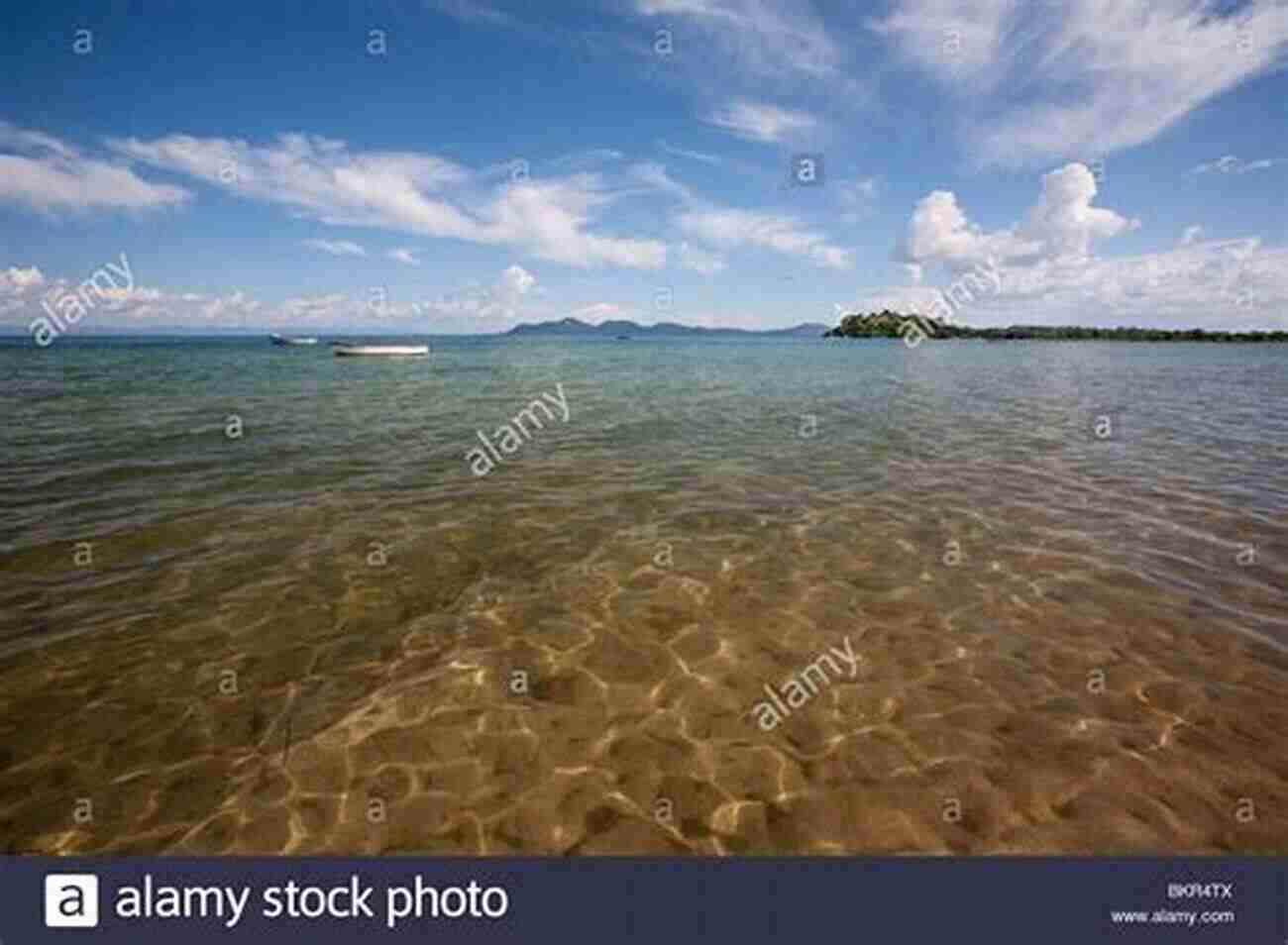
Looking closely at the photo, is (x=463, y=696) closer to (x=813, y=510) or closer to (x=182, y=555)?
(x=182, y=555)

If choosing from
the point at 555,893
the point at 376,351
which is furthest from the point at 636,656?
the point at 376,351

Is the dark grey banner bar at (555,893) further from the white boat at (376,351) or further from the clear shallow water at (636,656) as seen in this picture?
the white boat at (376,351)

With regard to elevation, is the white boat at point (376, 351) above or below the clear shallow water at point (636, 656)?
above

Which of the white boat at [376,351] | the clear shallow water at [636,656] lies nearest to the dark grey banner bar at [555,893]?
the clear shallow water at [636,656]

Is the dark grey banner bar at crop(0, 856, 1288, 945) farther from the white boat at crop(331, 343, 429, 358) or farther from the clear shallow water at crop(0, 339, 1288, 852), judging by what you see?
the white boat at crop(331, 343, 429, 358)

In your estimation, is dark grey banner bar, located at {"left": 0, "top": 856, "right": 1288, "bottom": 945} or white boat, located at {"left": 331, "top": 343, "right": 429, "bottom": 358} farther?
white boat, located at {"left": 331, "top": 343, "right": 429, "bottom": 358}

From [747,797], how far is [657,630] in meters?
3.55

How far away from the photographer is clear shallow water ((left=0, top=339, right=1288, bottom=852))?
6.45 meters

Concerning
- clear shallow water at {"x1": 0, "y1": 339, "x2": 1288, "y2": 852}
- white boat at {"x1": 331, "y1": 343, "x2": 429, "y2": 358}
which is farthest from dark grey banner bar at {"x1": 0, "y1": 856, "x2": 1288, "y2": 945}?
white boat at {"x1": 331, "y1": 343, "x2": 429, "y2": 358}

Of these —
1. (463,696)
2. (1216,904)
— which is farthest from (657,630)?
(1216,904)

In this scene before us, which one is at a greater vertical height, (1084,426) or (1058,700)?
(1084,426)

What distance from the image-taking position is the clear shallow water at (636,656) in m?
6.45

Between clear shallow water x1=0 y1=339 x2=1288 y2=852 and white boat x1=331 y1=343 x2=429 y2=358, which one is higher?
white boat x1=331 y1=343 x2=429 y2=358

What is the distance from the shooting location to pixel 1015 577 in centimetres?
1170
